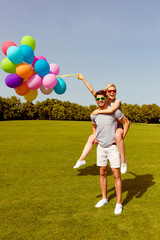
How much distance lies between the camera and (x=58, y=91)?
591 cm

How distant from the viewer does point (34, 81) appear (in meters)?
5.35

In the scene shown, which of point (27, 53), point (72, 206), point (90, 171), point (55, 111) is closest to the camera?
point (72, 206)

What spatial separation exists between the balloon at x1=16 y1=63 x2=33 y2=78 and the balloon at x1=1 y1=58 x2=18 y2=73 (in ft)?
0.68

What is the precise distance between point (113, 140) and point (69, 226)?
1783 mm

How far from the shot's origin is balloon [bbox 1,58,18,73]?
539cm

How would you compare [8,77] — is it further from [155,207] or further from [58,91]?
[155,207]

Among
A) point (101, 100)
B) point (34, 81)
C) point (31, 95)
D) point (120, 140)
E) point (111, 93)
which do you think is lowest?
point (120, 140)

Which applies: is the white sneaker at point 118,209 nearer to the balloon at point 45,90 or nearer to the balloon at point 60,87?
the balloon at point 60,87

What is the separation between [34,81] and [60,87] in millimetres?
779

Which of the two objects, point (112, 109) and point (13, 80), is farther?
point (13, 80)

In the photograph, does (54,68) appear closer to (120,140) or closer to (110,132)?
(110,132)

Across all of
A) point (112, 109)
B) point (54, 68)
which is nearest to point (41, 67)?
point (54, 68)

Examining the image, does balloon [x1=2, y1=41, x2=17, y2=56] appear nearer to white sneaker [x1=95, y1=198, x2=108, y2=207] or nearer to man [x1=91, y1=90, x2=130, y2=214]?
man [x1=91, y1=90, x2=130, y2=214]

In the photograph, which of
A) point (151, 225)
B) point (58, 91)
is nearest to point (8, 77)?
point (58, 91)
